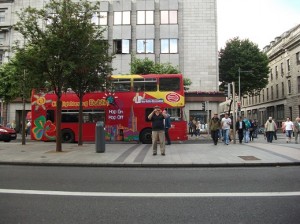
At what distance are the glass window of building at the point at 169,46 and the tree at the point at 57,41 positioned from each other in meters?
23.0

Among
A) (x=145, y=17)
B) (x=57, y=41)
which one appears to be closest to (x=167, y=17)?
(x=145, y=17)

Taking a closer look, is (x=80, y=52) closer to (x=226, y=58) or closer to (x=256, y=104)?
(x=226, y=58)

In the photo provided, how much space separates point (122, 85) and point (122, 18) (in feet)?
69.7

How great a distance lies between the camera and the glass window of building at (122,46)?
37.4 metres

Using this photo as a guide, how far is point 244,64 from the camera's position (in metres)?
43.8

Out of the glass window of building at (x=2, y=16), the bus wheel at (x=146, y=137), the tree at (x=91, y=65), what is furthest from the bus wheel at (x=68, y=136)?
the glass window of building at (x=2, y=16)

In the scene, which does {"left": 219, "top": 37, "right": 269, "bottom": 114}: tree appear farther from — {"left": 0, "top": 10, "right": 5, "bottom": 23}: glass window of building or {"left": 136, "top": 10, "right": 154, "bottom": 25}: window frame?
{"left": 0, "top": 10, "right": 5, "bottom": 23}: glass window of building

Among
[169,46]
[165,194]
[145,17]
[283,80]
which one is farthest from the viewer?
[283,80]

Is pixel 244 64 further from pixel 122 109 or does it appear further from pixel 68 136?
pixel 68 136

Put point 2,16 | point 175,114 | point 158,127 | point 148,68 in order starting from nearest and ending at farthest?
point 158,127
point 175,114
point 148,68
point 2,16

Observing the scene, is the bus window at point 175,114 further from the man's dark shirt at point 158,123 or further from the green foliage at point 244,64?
the green foliage at point 244,64

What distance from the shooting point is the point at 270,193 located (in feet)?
19.3

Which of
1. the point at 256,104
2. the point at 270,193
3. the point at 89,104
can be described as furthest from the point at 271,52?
the point at 270,193

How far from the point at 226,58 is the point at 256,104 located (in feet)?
87.0
